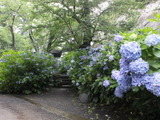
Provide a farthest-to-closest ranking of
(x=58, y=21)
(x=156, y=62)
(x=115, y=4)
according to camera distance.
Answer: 1. (x=58, y=21)
2. (x=115, y=4)
3. (x=156, y=62)

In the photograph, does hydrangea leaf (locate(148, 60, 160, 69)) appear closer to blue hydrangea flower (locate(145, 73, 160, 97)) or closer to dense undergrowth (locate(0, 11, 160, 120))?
dense undergrowth (locate(0, 11, 160, 120))

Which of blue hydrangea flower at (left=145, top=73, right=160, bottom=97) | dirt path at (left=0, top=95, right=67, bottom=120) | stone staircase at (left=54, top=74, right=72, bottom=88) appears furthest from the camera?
stone staircase at (left=54, top=74, right=72, bottom=88)

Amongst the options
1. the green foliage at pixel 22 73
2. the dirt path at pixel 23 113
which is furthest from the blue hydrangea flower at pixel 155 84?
the green foliage at pixel 22 73

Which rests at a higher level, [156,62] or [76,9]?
[76,9]

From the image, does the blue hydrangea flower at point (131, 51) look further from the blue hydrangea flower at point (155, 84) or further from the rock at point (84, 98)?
the rock at point (84, 98)

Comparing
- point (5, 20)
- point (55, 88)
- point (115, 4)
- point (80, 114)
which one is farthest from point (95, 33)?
point (5, 20)

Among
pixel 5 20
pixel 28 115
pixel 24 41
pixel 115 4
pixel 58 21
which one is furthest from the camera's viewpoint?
pixel 24 41

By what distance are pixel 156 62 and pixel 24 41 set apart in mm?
12055

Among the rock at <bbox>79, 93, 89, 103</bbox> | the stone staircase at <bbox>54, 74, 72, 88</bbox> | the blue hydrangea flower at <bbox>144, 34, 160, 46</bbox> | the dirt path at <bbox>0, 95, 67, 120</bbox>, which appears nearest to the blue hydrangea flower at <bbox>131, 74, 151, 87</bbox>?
the blue hydrangea flower at <bbox>144, 34, 160, 46</bbox>

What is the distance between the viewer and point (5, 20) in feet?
35.6

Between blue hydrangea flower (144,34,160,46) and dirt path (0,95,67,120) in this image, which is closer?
A: blue hydrangea flower (144,34,160,46)

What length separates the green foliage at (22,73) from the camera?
4566 mm

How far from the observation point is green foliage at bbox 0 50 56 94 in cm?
457

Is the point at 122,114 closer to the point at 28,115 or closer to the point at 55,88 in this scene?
the point at 28,115
